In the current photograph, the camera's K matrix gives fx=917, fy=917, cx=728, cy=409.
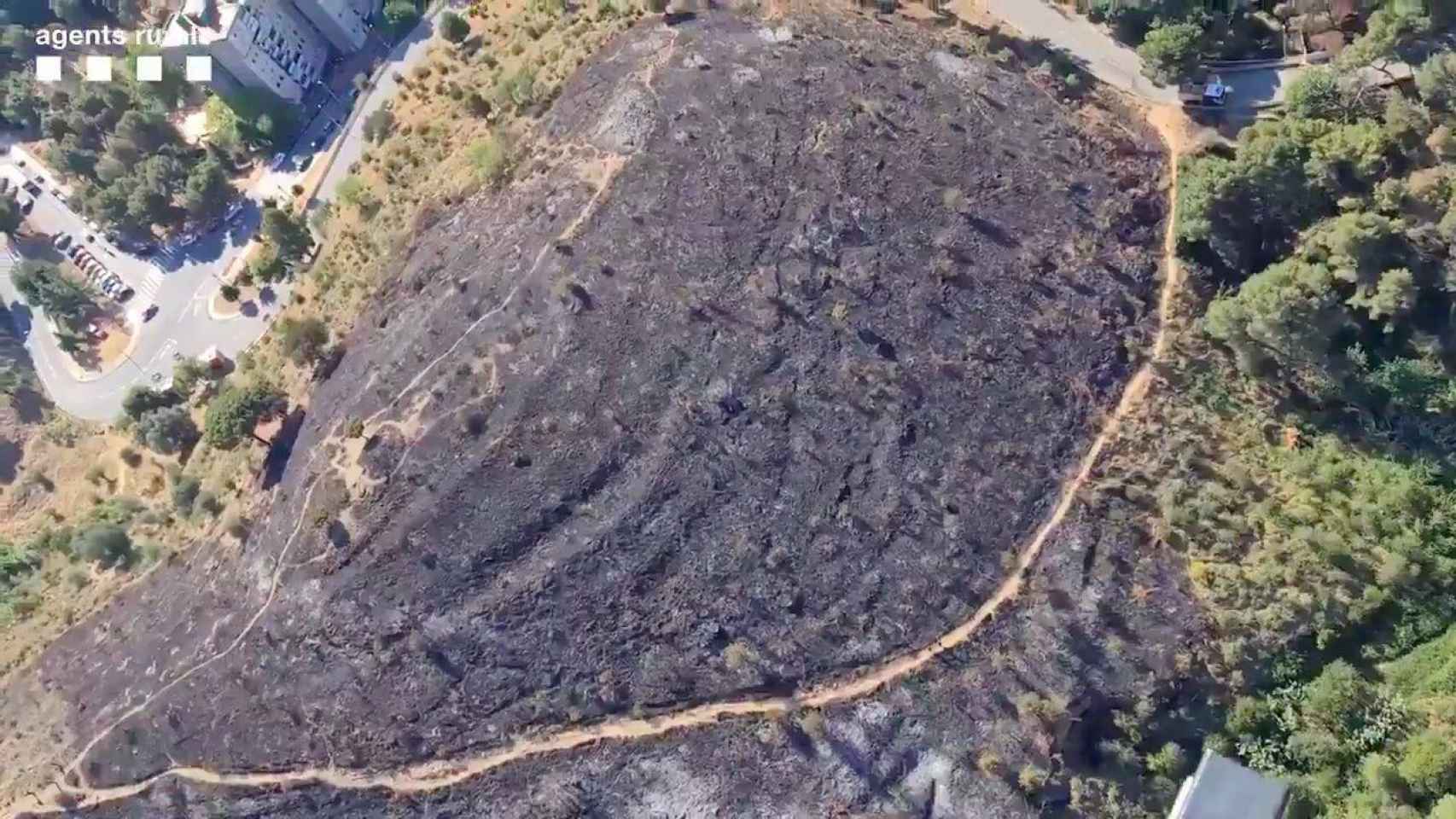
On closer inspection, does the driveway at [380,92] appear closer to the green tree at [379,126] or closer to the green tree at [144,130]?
the green tree at [379,126]

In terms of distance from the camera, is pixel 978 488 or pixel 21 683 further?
pixel 21 683

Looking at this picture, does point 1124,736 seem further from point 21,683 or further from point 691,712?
point 21,683

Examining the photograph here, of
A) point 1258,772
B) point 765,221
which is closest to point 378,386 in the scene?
point 765,221

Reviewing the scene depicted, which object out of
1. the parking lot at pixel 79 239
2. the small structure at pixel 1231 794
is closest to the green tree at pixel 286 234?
the parking lot at pixel 79 239

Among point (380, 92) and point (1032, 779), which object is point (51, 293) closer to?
point (380, 92)

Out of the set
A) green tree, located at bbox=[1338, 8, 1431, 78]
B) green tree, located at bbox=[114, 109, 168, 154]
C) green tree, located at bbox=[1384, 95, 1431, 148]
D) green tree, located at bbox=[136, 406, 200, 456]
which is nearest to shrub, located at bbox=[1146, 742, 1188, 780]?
green tree, located at bbox=[1384, 95, 1431, 148]

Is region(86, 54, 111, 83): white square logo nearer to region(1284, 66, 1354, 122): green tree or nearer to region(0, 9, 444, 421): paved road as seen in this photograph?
region(0, 9, 444, 421): paved road
